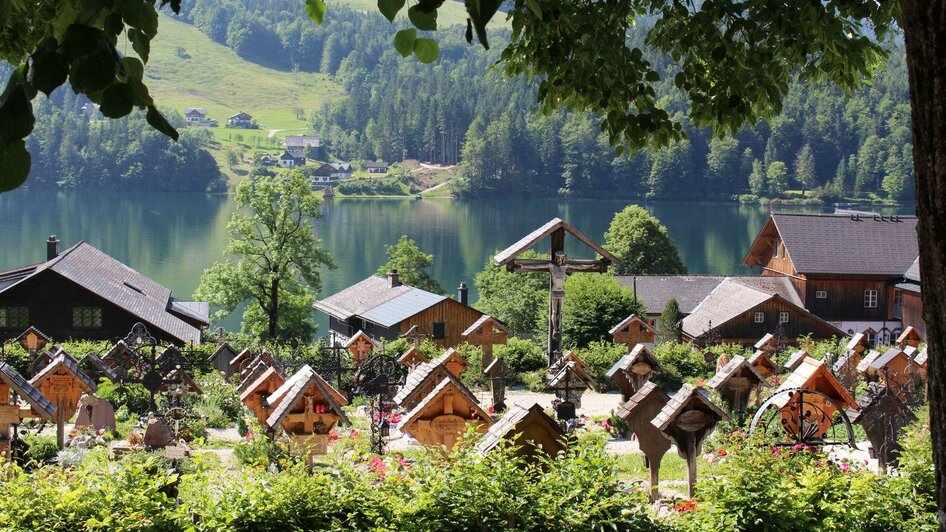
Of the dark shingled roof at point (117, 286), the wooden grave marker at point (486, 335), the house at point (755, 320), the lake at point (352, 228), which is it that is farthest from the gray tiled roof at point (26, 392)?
the lake at point (352, 228)

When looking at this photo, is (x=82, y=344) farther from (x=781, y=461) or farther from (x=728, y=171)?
(x=728, y=171)

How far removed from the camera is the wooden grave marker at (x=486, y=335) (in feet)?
68.1

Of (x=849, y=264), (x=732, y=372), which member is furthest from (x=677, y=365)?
(x=849, y=264)

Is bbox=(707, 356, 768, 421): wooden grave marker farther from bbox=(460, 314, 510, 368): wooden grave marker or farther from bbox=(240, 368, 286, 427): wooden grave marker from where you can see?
bbox=(240, 368, 286, 427): wooden grave marker

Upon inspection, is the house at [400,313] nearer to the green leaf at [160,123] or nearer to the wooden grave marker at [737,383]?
the wooden grave marker at [737,383]

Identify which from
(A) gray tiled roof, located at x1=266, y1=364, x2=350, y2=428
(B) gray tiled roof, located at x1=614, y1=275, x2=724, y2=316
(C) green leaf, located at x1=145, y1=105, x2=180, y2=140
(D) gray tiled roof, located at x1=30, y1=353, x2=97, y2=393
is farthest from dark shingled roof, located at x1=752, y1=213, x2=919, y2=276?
(C) green leaf, located at x1=145, y1=105, x2=180, y2=140

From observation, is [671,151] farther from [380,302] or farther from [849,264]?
[380,302]

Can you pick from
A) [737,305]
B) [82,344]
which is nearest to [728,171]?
[737,305]

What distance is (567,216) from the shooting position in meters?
122

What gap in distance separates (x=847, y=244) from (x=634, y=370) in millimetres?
30461

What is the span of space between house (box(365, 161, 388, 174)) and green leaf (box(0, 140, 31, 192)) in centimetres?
16780

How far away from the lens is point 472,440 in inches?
299

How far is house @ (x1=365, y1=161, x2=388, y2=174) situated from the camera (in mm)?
169500

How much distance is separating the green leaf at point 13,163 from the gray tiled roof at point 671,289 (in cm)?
3998
